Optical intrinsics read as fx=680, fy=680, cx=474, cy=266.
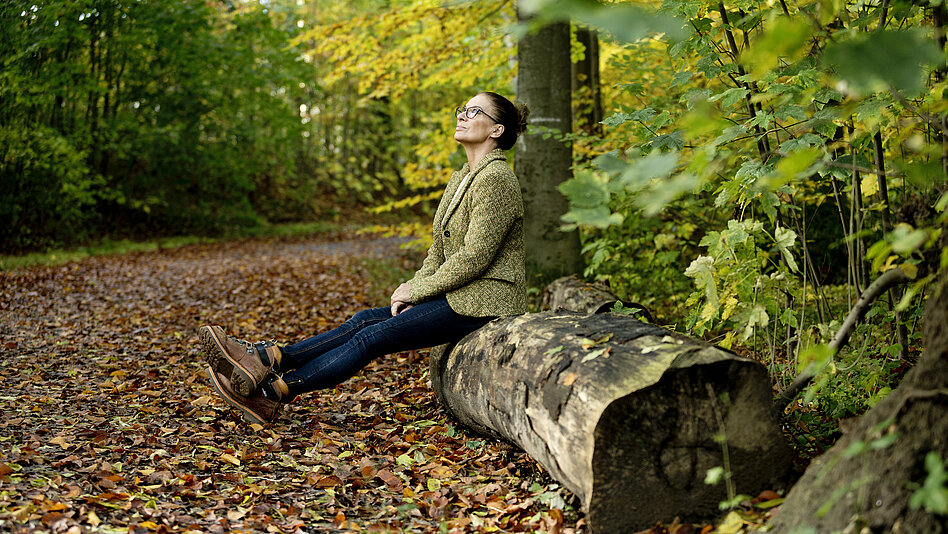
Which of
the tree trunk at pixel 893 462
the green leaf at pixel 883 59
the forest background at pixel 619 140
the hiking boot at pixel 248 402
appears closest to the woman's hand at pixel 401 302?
the hiking boot at pixel 248 402

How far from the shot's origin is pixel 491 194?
11.4 ft

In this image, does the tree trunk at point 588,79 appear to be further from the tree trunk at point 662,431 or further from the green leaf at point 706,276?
the tree trunk at point 662,431

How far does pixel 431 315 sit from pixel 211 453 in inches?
48.2

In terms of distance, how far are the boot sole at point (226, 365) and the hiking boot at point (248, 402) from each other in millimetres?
52

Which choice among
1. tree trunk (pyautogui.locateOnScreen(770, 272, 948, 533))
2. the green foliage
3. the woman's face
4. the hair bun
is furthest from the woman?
tree trunk (pyautogui.locateOnScreen(770, 272, 948, 533))

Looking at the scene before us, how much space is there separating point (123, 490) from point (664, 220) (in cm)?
492

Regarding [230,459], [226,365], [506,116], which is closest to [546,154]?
[506,116]

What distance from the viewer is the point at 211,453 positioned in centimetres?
318

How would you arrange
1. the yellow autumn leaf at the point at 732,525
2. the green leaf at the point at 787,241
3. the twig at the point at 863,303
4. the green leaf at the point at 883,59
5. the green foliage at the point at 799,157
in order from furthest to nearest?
the green leaf at the point at 787,241
the twig at the point at 863,303
the yellow autumn leaf at the point at 732,525
the green foliage at the point at 799,157
the green leaf at the point at 883,59

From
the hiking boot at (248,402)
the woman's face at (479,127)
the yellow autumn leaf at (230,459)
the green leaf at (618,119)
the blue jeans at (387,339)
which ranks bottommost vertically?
the yellow autumn leaf at (230,459)

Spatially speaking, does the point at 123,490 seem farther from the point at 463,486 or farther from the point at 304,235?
the point at 304,235

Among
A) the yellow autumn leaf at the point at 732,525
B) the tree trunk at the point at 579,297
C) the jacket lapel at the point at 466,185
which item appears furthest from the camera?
the tree trunk at the point at 579,297

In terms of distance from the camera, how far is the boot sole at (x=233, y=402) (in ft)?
11.3

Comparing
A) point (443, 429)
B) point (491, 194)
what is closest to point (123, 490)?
point (443, 429)
